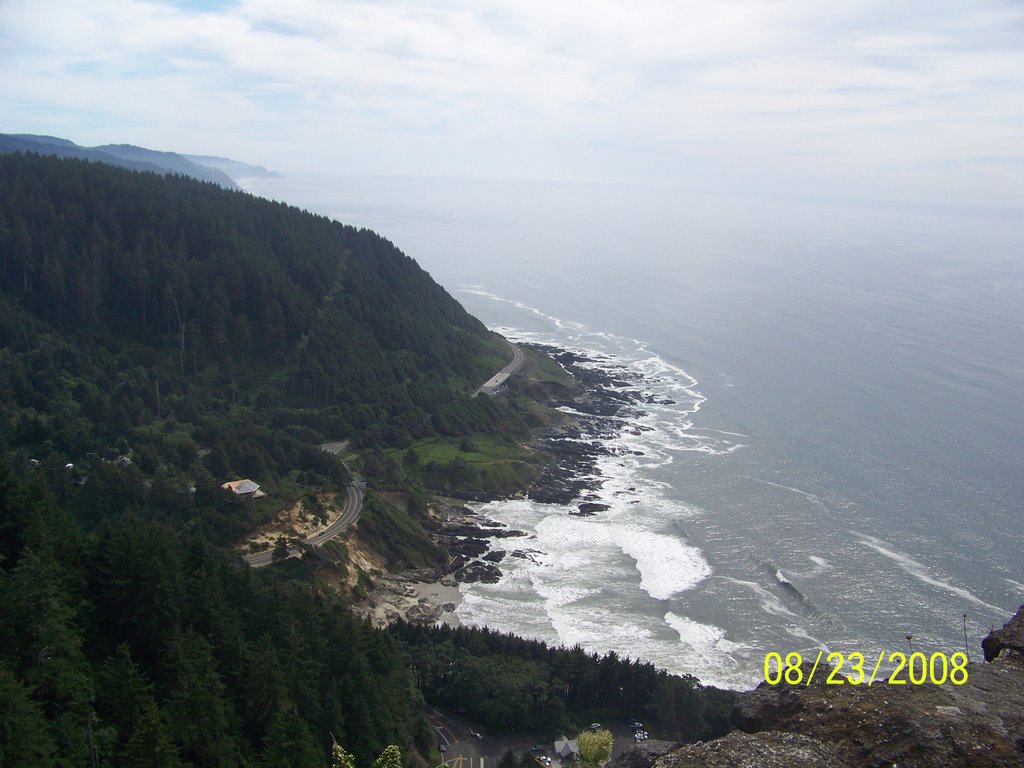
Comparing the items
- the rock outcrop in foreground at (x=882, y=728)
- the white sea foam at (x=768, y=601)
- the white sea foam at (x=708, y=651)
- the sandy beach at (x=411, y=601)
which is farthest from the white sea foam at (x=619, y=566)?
the rock outcrop in foreground at (x=882, y=728)

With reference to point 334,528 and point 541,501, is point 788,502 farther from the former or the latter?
point 334,528

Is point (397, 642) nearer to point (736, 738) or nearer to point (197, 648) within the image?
point (197, 648)

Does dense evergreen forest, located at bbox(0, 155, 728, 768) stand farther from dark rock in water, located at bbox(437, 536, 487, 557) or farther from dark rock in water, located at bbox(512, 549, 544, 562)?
dark rock in water, located at bbox(512, 549, 544, 562)

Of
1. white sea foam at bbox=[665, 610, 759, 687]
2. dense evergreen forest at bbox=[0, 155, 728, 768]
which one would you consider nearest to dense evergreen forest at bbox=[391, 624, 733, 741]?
dense evergreen forest at bbox=[0, 155, 728, 768]

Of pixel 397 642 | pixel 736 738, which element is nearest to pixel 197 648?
pixel 397 642

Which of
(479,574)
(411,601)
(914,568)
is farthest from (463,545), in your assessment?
(914,568)

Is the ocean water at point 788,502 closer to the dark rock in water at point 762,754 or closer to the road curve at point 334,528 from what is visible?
the road curve at point 334,528
